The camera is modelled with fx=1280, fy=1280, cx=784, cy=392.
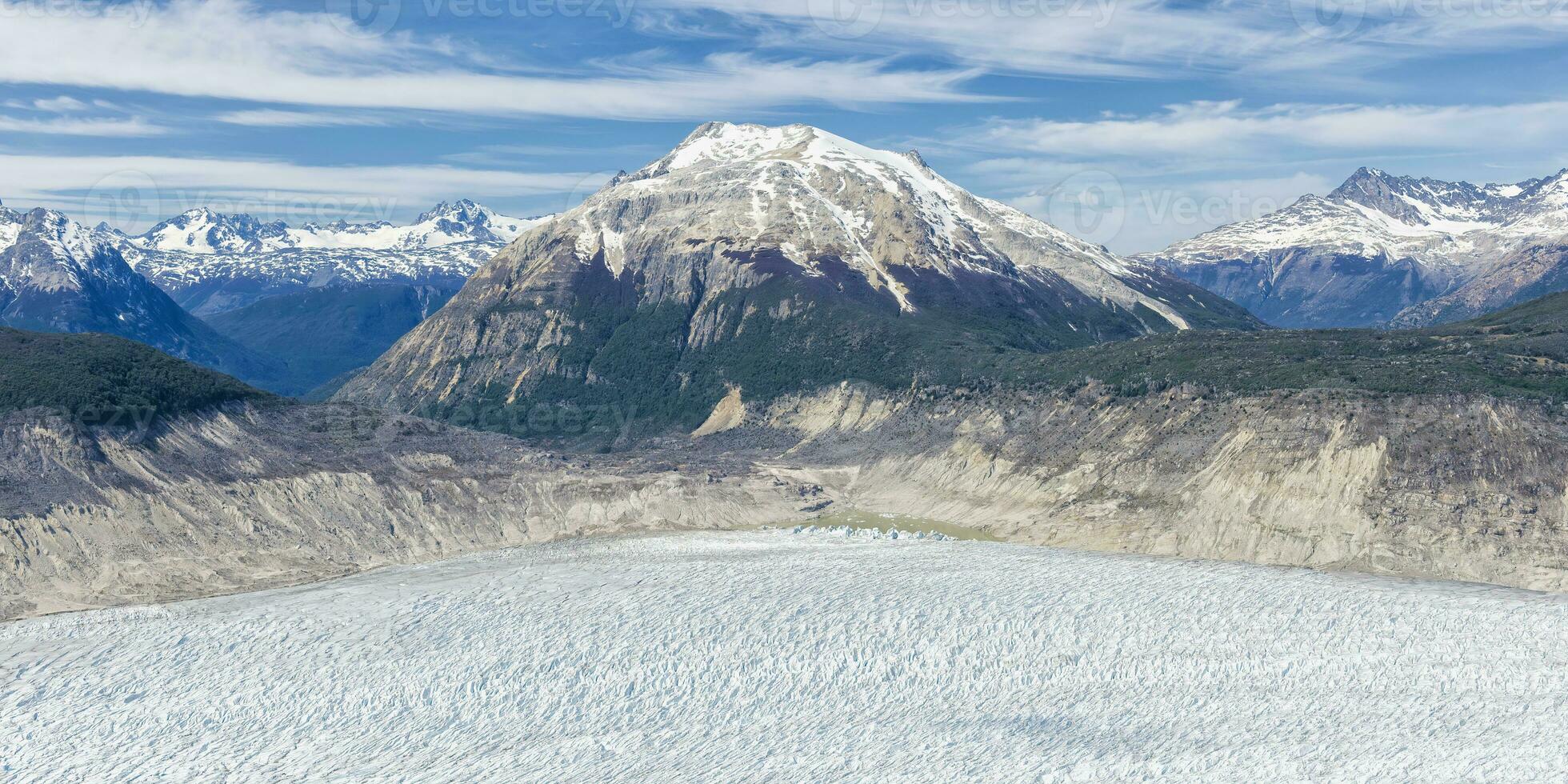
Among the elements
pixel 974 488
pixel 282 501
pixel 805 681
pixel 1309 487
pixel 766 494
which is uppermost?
pixel 1309 487

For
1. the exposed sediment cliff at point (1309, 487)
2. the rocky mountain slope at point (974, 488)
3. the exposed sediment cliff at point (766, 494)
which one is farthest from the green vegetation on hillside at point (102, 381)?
the exposed sediment cliff at point (1309, 487)

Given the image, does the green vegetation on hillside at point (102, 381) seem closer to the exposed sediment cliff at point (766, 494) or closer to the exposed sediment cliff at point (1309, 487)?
the exposed sediment cliff at point (766, 494)

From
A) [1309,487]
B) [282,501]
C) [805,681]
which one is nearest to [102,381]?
[282,501]

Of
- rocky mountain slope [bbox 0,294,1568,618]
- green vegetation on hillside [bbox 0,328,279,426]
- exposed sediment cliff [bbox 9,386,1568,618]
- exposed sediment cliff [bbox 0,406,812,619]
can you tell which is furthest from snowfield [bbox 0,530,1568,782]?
green vegetation on hillside [bbox 0,328,279,426]

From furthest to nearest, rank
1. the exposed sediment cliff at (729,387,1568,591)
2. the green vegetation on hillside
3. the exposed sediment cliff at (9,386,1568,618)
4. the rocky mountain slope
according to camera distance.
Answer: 1. the green vegetation on hillside
2. the exposed sediment cliff at (729,387,1568,591)
3. the rocky mountain slope
4. the exposed sediment cliff at (9,386,1568,618)

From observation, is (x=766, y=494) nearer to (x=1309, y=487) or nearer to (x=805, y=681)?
(x=1309, y=487)

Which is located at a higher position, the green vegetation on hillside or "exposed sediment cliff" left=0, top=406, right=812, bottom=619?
the green vegetation on hillside

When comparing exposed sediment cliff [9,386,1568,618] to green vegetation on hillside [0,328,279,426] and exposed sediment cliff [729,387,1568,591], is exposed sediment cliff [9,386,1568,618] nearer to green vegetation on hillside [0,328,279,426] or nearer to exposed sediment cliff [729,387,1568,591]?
exposed sediment cliff [729,387,1568,591]
